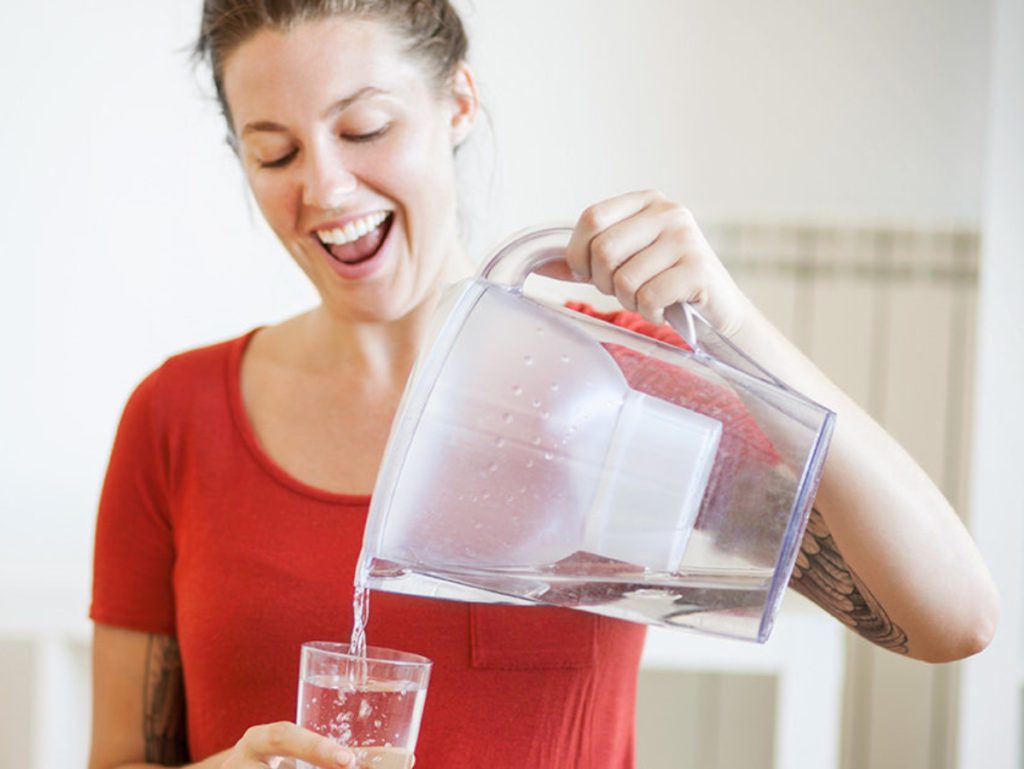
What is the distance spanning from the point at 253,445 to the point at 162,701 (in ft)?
0.83

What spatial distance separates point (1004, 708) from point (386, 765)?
55.3 inches

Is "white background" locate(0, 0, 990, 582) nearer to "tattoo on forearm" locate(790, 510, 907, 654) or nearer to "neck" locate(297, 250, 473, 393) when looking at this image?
"neck" locate(297, 250, 473, 393)

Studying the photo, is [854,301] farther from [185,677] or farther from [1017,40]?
[185,677]

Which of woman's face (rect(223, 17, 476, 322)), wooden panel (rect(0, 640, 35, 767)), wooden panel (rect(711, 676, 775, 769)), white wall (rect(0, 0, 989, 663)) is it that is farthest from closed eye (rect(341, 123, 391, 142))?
wooden panel (rect(711, 676, 775, 769))

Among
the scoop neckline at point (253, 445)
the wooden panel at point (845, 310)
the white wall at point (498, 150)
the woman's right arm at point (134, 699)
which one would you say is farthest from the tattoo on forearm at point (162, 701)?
the wooden panel at point (845, 310)

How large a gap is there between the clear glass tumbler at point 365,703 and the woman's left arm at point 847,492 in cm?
27

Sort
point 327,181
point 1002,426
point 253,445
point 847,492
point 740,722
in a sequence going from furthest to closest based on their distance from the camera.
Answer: point 740,722, point 1002,426, point 253,445, point 327,181, point 847,492

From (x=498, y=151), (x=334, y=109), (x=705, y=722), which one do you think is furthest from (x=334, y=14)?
(x=705, y=722)

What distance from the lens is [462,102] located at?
3.85 ft

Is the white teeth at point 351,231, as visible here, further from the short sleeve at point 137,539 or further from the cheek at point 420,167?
the short sleeve at point 137,539

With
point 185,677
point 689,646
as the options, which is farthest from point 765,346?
point 689,646

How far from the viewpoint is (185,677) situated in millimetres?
1157

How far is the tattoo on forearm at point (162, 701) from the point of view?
1.18 metres

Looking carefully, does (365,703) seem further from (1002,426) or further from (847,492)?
(1002,426)
